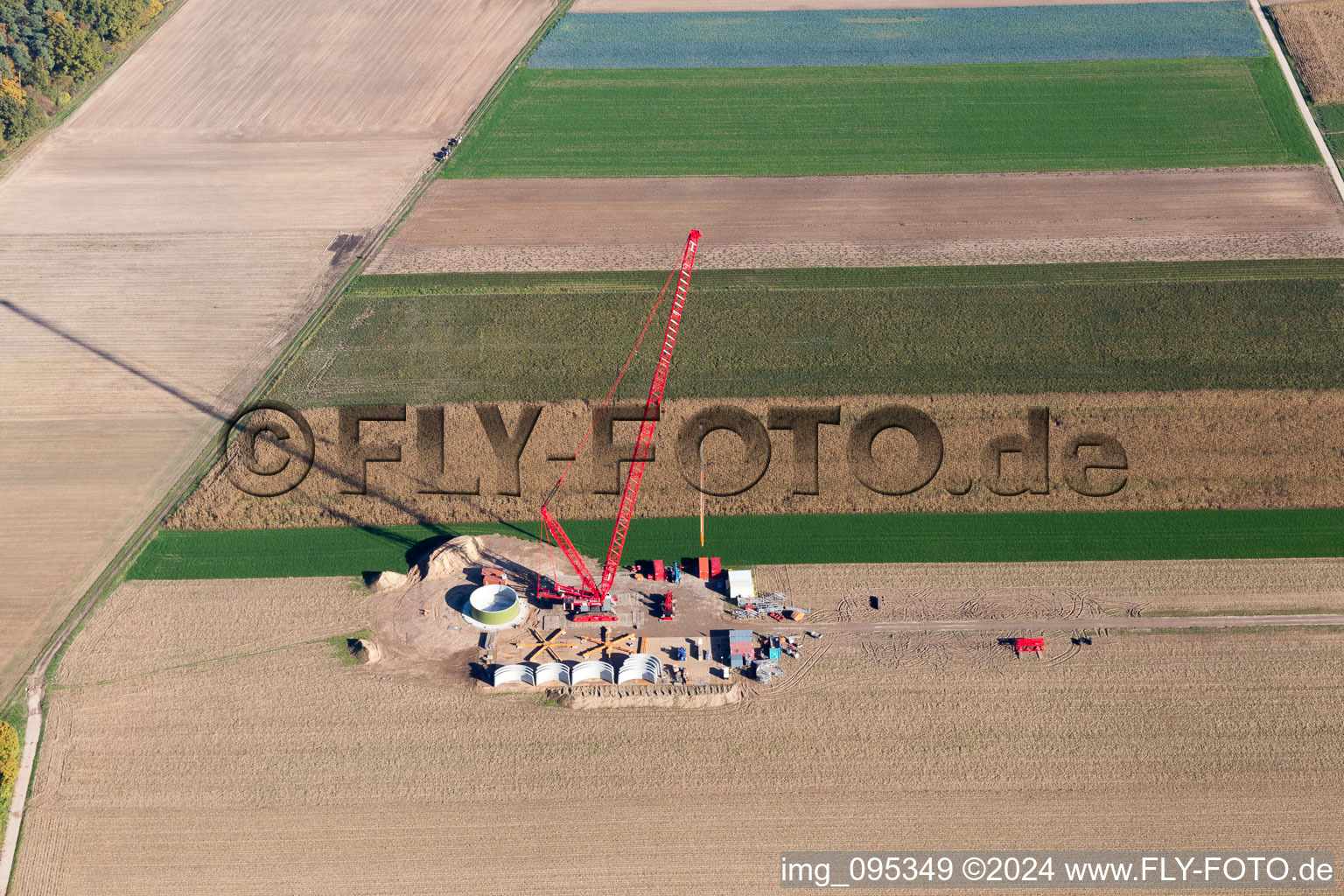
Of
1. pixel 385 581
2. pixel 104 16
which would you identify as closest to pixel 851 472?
pixel 385 581

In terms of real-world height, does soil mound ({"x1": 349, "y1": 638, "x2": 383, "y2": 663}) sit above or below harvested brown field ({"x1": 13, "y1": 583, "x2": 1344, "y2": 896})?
above

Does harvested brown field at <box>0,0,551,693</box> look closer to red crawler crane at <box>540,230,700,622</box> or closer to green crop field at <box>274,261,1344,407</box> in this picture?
green crop field at <box>274,261,1344,407</box>

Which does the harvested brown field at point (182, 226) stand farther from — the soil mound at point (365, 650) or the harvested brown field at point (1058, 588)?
the harvested brown field at point (1058, 588)

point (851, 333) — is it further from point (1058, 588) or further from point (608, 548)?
point (608, 548)

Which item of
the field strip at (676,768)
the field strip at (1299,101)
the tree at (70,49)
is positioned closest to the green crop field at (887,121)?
the field strip at (1299,101)

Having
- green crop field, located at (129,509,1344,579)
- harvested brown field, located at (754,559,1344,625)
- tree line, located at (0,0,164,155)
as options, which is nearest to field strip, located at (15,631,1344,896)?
harvested brown field, located at (754,559,1344,625)

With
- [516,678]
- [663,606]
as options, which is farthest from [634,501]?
[516,678]
